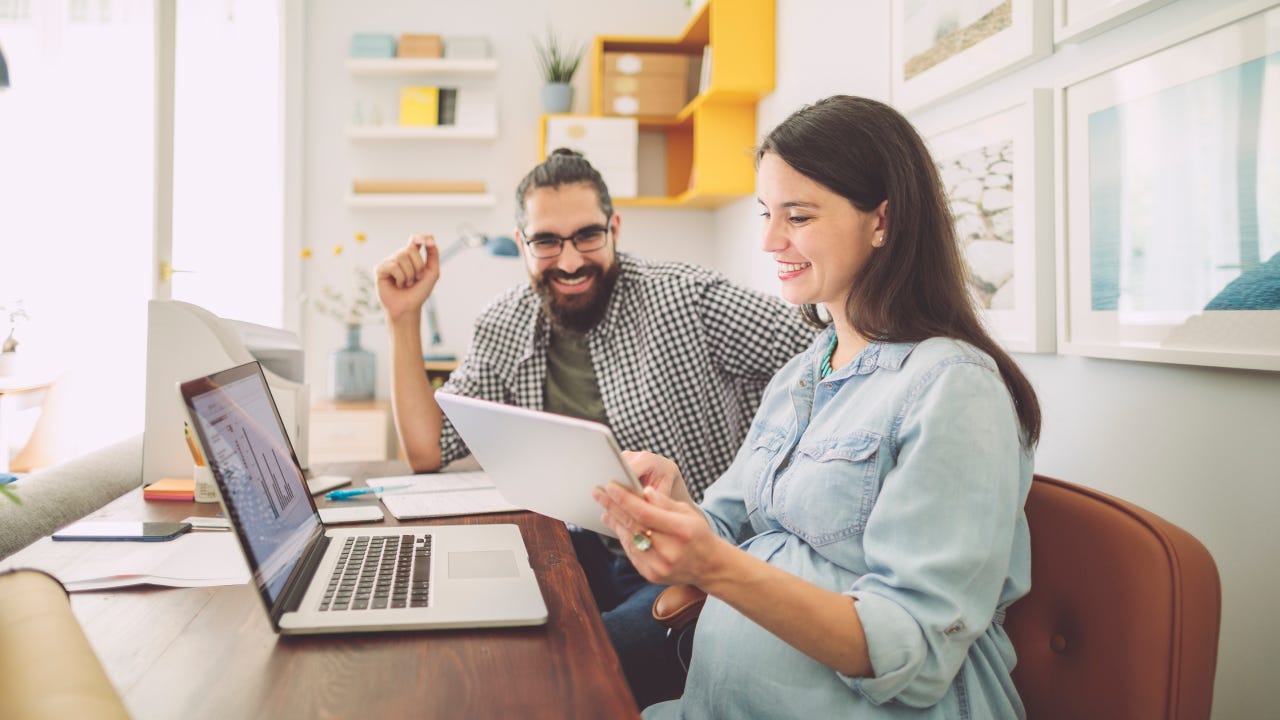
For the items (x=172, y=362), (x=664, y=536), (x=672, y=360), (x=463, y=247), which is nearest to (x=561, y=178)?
(x=672, y=360)

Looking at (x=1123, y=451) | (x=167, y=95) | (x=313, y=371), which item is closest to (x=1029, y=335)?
(x=1123, y=451)

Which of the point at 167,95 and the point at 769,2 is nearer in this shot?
the point at 167,95

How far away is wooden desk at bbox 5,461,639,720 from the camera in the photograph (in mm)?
654

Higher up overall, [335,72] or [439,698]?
[335,72]

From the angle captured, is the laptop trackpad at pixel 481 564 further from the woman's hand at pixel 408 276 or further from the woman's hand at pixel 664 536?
the woman's hand at pixel 408 276

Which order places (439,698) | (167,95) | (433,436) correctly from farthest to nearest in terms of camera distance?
(167,95)
(433,436)
(439,698)

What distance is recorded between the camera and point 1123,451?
1268mm

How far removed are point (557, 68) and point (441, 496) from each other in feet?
9.45

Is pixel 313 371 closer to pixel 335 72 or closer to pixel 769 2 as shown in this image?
pixel 335 72

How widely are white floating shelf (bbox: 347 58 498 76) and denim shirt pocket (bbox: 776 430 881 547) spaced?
3328mm

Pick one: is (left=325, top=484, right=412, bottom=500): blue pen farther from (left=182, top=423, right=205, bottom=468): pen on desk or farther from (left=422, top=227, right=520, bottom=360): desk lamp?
(left=422, top=227, right=520, bottom=360): desk lamp

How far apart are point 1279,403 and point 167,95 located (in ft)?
8.73

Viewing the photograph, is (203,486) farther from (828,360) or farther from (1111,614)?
(1111,614)

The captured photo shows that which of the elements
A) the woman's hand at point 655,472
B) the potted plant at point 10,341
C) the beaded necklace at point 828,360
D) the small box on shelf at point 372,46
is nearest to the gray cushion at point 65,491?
the potted plant at point 10,341
